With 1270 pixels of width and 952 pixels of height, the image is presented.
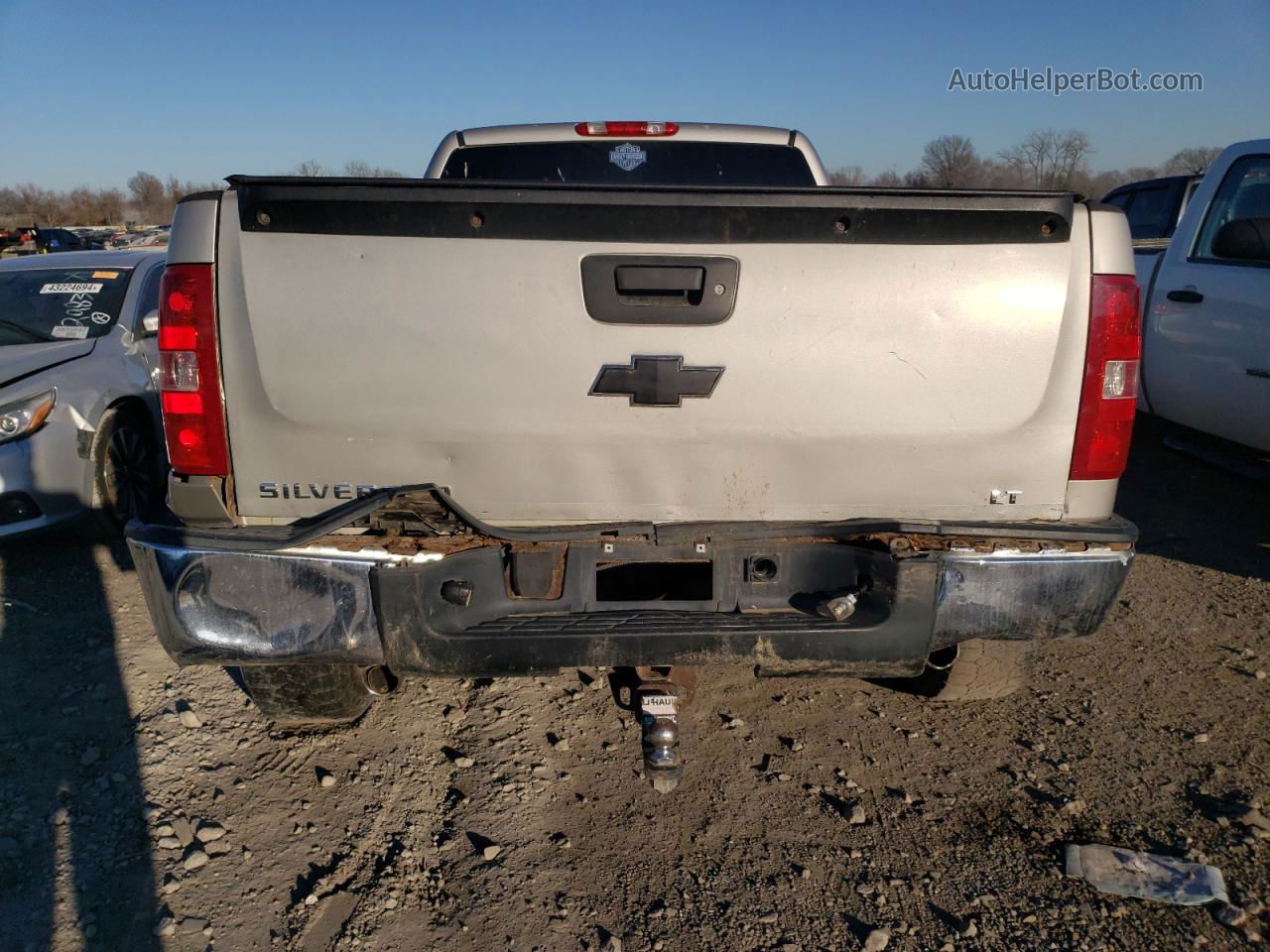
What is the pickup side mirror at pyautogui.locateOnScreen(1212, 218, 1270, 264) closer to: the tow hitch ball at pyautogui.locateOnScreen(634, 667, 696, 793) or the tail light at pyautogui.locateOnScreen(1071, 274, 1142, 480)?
the tail light at pyautogui.locateOnScreen(1071, 274, 1142, 480)

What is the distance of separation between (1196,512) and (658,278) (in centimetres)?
497

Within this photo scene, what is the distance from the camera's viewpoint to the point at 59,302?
5.70 metres

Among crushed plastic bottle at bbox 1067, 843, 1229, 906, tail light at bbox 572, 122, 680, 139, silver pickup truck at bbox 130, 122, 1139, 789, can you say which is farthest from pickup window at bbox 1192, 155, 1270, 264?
crushed plastic bottle at bbox 1067, 843, 1229, 906

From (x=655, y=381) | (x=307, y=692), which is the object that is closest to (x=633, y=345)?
(x=655, y=381)

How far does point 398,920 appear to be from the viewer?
238 centimetres

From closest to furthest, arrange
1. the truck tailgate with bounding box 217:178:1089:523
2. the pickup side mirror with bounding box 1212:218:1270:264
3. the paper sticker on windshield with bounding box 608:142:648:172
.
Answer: the truck tailgate with bounding box 217:178:1089:523 → the paper sticker on windshield with bounding box 608:142:648:172 → the pickup side mirror with bounding box 1212:218:1270:264

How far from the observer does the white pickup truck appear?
4.91 metres

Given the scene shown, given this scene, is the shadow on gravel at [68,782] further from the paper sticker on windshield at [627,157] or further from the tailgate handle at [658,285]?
the paper sticker on windshield at [627,157]

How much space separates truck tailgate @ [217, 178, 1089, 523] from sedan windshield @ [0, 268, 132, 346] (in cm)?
400

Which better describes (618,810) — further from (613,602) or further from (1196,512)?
(1196,512)

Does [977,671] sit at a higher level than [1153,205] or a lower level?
lower

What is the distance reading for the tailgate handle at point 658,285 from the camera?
2342 mm

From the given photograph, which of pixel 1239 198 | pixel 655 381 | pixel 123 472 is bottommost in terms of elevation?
pixel 123 472

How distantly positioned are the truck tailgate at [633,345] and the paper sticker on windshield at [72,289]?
425cm
